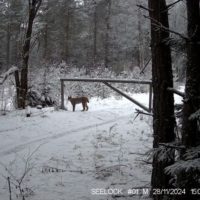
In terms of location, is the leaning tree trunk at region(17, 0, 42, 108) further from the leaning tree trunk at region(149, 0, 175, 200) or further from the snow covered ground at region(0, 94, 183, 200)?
the leaning tree trunk at region(149, 0, 175, 200)

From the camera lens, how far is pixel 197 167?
3.37 meters

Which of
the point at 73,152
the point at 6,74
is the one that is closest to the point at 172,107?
the point at 73,152

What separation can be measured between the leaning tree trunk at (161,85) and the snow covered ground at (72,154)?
45 cm

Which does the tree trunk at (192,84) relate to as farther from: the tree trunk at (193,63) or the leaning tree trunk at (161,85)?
the leaning tree trunk at (161,85)

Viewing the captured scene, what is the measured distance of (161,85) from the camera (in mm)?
4609

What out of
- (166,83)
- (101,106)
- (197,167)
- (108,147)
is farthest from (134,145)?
(101,106)

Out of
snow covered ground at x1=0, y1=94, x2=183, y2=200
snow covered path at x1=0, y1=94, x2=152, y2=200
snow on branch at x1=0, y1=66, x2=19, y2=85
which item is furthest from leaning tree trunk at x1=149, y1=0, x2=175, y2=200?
snow on branch at x1=0, y1=66, x2=19, y2=85

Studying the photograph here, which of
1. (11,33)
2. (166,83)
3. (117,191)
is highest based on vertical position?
(11,33)

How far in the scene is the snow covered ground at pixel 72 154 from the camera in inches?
207

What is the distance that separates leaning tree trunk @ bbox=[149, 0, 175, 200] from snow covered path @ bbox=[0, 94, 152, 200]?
0.90m

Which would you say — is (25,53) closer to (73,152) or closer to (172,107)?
(73,152)

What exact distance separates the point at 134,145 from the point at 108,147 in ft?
2.00

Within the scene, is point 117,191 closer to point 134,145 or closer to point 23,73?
point 134,145

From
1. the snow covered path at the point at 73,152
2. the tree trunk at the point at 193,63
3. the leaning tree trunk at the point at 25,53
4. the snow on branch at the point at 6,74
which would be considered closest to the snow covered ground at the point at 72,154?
the snow covered path at the point at 73,152
